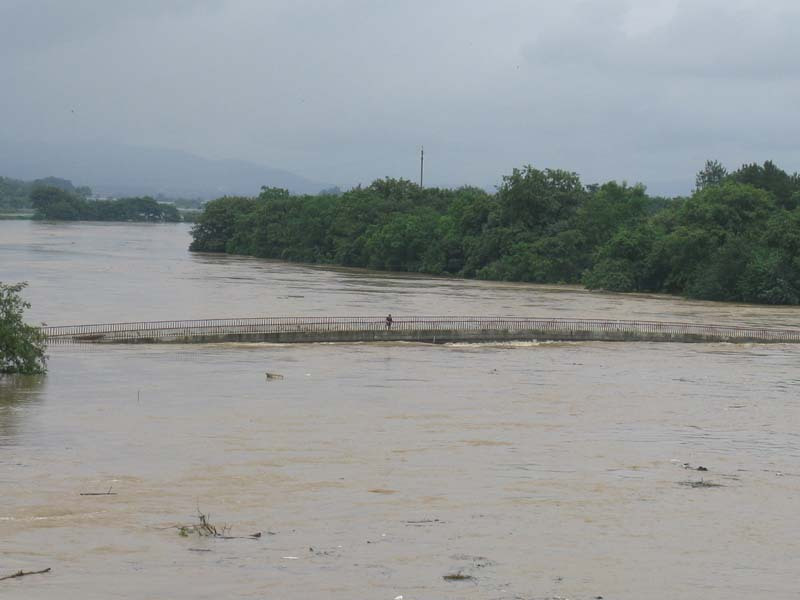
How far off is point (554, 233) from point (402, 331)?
1960 inches

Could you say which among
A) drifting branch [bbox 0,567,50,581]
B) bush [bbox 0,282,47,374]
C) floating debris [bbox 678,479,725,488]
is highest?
bush [bbox 0,282,47,374]

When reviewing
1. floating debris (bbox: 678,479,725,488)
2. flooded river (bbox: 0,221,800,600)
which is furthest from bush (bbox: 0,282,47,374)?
floating debris (bbox: 678,479,725,488)

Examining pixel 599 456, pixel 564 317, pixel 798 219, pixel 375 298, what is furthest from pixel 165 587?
pixel 798 219

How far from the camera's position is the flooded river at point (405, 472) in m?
17.1

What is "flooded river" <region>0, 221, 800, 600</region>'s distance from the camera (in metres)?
17.1

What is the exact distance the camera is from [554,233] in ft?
315

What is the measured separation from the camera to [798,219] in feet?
242

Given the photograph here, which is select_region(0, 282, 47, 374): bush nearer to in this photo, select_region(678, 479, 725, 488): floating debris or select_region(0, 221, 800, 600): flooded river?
select_region(0, 221, 800, 600): flooded river

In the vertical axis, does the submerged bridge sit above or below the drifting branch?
above

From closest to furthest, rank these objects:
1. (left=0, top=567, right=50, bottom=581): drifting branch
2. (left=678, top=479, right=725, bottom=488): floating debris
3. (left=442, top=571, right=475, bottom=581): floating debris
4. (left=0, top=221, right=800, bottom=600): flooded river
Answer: (left=0, top=567, right=50, bottom=581): drifting branch → (left=442, top=571, right=475, bottom=581): floating debris → (left=0, top=221, right=800, bottom=600): flooded river → (left=678, top=479, right=725, bottom=488): floating debris

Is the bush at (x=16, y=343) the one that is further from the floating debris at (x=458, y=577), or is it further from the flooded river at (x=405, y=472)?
the floating debris at (x=458, y=577)

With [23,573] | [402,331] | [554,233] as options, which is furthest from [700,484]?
[554,233]

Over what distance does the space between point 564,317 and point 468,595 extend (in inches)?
1745

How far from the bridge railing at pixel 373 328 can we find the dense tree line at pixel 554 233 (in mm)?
18869
